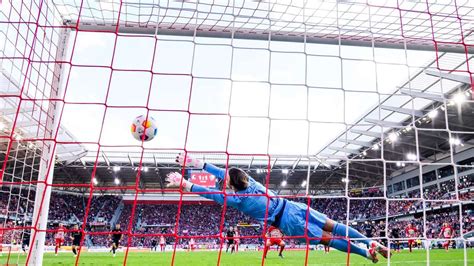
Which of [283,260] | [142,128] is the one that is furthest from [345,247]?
[283,260]

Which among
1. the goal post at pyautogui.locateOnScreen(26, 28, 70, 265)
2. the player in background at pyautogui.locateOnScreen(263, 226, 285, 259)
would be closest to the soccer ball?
the goal post at pyautogui.locateOnScreen(26, 28, 70, 265)

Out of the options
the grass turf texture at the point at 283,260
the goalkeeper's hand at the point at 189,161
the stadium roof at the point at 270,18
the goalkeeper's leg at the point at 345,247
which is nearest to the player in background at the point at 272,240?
the grass turf texture at the point at 283,260

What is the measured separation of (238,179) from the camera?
5574mm

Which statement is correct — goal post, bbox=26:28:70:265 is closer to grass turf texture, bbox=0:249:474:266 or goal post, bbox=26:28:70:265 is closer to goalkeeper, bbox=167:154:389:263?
goalkeeper, bbox=167:154:389:263

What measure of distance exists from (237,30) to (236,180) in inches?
77.9

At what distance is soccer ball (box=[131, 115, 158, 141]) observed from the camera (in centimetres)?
552

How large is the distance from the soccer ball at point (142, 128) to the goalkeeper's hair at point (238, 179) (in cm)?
124

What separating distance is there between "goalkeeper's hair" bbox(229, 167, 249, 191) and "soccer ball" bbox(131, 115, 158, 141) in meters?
1.24

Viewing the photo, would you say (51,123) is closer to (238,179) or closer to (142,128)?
(142,128)

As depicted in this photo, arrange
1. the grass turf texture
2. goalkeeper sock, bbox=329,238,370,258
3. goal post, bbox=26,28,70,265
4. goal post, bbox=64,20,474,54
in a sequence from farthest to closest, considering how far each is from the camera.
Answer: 1. the grass turf texture
2. goalkeeper sock, bbox=329,238,370,258
3. goal post, bbox=64,20,474,54
4. goal post, bbox=26,28,70,265

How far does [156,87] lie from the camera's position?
424 centimetres

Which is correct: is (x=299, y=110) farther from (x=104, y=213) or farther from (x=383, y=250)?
(x=104, y=213)

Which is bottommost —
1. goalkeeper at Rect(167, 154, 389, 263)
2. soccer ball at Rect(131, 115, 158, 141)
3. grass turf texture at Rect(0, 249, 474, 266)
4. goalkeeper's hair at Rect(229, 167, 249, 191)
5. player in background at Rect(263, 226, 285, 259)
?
grass turf texture at Rect(0, 249, 474, 266)

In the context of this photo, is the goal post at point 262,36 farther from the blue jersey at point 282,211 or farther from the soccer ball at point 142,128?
the blue jersey at point 282,211
